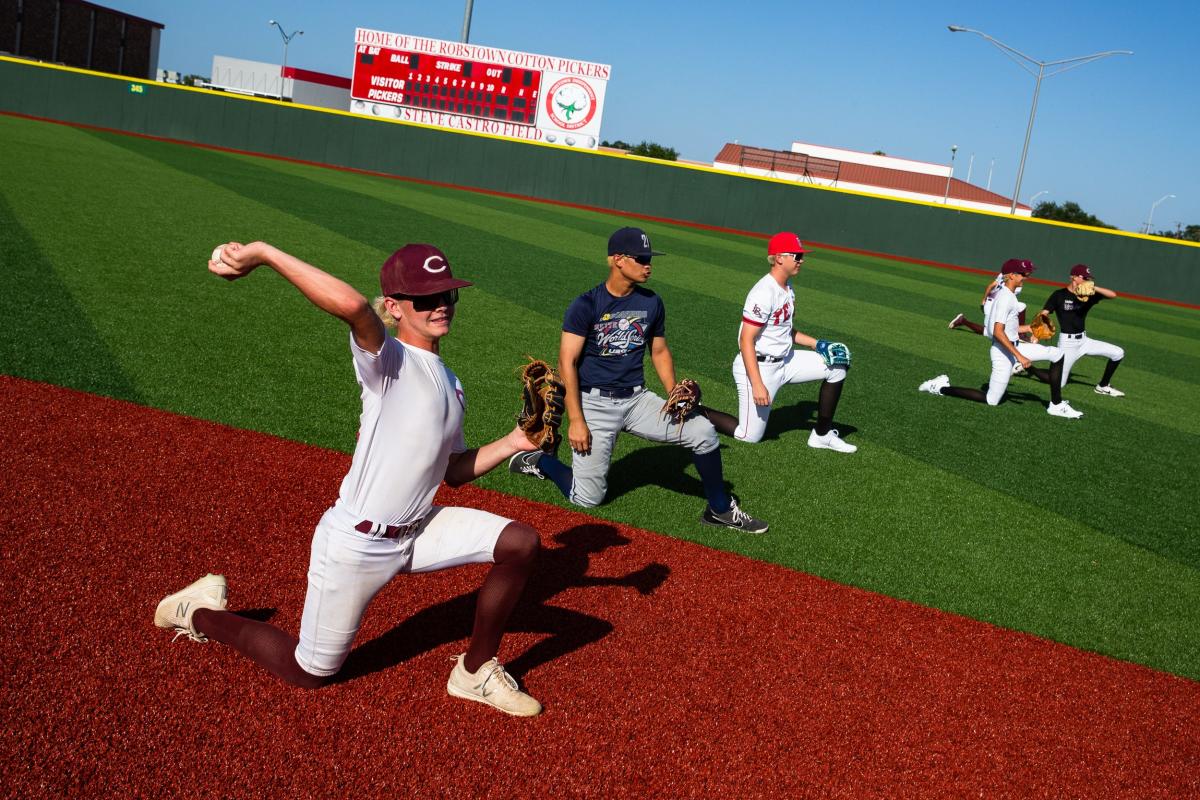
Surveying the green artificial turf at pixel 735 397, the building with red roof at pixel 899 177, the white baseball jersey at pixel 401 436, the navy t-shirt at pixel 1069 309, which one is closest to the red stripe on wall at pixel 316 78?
→ the building with red roof at pixel 899 177

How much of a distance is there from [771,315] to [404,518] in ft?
16.1

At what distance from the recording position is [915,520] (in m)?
7.26

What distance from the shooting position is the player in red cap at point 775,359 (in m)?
7.67

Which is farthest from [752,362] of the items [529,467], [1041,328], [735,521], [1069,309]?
[1069,309]

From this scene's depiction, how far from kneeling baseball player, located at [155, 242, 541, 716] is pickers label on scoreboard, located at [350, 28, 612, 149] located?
36901 millimetres

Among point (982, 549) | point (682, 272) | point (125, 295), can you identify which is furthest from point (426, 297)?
point (682, 272)

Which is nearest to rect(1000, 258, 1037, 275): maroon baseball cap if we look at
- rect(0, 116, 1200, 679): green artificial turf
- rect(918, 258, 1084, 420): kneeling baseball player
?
rect(918, 258, 1084, 420): kneeling baseball player

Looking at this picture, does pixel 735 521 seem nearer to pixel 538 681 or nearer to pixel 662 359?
pixel 662 359

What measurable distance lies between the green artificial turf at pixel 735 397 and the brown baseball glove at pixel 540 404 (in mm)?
2340

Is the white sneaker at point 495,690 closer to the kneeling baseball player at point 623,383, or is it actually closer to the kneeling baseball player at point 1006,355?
the kneeling baseball player at point 623,383

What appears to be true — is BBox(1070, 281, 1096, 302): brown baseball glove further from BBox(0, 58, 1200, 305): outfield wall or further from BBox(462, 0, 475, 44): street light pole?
BBox(462, 0, 475, 44): street light pole

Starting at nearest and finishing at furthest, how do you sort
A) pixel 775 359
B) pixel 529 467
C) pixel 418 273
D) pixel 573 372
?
pixel 418 273 → pixel 573 372 → pixel 529 467 → pixel 775 359

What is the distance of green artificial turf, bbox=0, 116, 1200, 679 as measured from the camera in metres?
6.39

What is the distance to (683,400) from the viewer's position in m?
5.93
